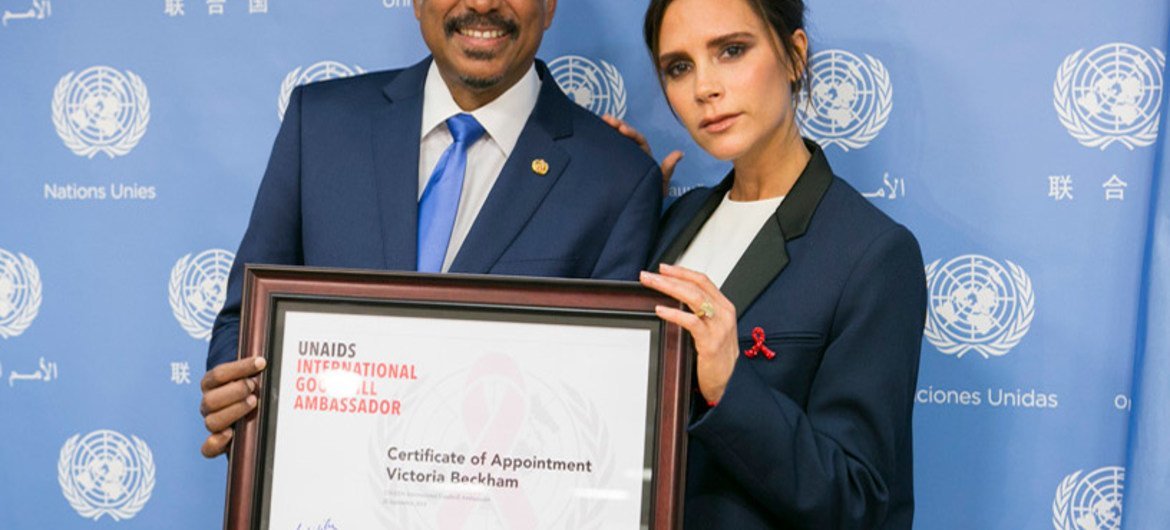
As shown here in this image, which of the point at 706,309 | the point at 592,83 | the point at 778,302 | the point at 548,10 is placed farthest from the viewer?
the point at 592,83

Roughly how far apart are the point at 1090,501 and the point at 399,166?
139 cm

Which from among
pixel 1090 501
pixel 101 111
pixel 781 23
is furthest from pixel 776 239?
pixel 101 111

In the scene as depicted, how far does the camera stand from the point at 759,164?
5.49 ft

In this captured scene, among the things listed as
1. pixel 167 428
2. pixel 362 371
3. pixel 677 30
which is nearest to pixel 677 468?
pixel 362 371

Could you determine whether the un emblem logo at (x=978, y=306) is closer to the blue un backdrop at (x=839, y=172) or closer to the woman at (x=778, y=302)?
the blue un backdrop at (x=839, y=172)

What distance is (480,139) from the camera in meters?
1.80

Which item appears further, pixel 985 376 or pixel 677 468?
pixel 985 376

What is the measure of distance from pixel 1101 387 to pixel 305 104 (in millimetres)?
1502

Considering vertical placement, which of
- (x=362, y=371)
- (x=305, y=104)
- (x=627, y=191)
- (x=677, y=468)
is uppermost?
(x=305, y=104)

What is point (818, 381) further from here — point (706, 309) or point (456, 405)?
point (456, 405)

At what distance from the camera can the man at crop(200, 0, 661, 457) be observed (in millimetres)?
1678

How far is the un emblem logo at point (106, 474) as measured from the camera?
2.35 meters

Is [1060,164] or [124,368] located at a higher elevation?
[1060,164]

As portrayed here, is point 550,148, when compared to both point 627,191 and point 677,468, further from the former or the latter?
point 677,468
